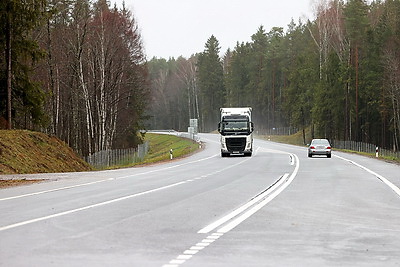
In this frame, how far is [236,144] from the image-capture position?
4578 centimetres

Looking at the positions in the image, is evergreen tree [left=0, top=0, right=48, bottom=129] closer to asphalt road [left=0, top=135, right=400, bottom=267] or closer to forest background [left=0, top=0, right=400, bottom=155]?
forest background [left=0, top=0, right=400, bottom=155]

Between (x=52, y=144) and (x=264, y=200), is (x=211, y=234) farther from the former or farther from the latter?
(x=52, y=144)

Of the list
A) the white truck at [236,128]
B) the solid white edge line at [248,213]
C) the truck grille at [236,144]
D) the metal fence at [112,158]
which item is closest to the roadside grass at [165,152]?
the metal fence at [112,158]

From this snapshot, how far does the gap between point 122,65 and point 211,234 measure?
1707 inches

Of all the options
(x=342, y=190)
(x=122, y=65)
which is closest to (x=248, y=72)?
(x=122, y=65)

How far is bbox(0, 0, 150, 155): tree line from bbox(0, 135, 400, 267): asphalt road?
58.2 ft

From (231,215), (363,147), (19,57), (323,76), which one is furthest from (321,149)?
(323,76)

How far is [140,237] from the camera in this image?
29.7ft

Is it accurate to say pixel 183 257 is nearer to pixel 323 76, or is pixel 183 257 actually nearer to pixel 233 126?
pixel 233 126

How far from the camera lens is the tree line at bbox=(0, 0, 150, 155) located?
34469 millimetres

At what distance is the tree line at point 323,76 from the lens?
3159 inches

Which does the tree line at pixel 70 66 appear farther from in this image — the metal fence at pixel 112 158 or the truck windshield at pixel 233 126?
the truck windshield at pixel 233 126

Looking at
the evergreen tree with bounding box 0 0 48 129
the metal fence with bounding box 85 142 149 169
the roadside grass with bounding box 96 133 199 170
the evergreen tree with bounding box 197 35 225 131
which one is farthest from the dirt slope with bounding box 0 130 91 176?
the evergreen tree with bounding box 197 35 225 131

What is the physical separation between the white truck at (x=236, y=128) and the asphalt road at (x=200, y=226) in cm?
2674
